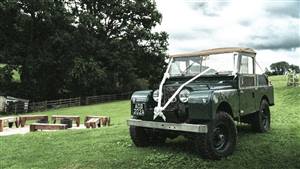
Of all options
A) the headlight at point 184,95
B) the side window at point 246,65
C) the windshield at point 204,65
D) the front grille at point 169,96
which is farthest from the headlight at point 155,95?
the side window at point 246,65

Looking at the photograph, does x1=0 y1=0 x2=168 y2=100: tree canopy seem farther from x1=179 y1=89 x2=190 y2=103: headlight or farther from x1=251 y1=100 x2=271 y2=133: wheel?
x1=179 y1=89 x2=190 y2=103: headlight

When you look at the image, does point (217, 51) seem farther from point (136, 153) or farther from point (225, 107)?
point (136, 153)

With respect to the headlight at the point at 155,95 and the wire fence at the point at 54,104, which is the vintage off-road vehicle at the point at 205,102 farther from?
the wire fence at the point at 54,104

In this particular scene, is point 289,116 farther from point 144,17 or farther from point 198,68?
point 144,17

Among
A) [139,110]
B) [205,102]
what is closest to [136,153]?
[139,110]

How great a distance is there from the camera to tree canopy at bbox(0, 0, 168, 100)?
123 ft

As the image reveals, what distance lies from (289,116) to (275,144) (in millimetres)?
5481

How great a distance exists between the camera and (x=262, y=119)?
35.5ft

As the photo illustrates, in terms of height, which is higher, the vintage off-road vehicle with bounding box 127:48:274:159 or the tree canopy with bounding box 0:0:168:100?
the tree canopy with bounding box 0:0:168:100

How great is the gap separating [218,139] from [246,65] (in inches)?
97.7

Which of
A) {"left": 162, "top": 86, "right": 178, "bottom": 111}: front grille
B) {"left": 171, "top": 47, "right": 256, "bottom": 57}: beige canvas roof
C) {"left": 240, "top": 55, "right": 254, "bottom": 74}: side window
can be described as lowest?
{"left": 162, "top": 86, "right": 178, "bottom": 111}: front grille

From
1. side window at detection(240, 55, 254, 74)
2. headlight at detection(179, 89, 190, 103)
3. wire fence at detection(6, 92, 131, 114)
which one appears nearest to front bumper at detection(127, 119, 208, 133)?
headlight at detection(179, 89, 190, 103)

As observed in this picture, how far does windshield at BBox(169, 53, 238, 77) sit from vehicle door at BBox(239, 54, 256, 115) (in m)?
0.29

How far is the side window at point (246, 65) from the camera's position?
9680 millimetres
